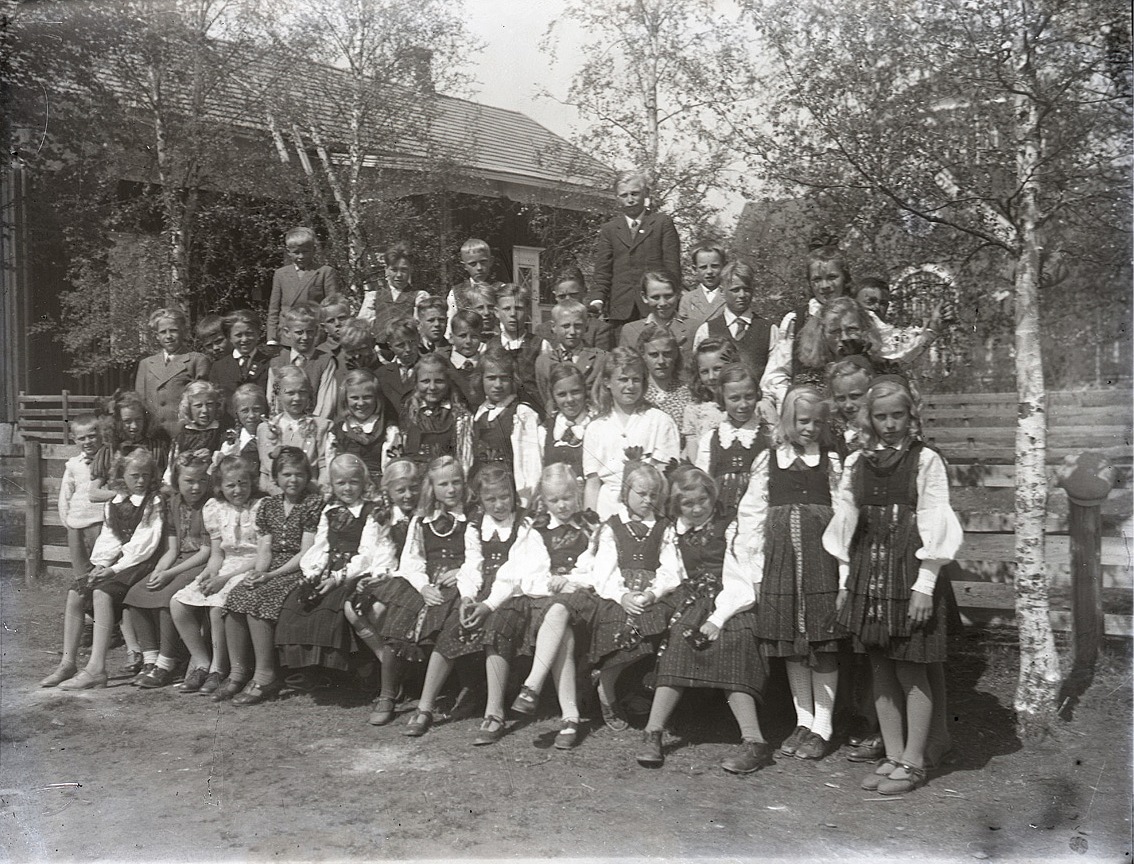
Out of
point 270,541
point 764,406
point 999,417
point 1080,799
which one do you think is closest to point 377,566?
point 270,541

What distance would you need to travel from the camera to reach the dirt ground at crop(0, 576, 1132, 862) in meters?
3.50

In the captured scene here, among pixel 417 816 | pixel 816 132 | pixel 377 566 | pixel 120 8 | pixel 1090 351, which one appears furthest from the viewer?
pixel 120 8

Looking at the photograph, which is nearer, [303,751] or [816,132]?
[303,751]

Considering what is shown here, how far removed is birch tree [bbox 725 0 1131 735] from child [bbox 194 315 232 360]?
3.72 meters

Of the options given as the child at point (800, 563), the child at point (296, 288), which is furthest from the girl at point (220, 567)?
the child at point (800, 563)

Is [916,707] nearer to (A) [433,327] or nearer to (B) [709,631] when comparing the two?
(B) [709,631]

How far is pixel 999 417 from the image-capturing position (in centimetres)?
1032

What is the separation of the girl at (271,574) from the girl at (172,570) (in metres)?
0.27

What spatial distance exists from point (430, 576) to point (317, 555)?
0.65 meters

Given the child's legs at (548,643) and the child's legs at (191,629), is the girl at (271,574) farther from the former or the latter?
the child's legs at (548,643)

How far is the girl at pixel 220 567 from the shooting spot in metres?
5.17

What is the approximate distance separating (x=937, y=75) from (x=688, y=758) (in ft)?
11.5

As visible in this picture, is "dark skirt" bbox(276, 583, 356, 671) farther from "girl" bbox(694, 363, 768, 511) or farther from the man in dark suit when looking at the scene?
the man in dark suit

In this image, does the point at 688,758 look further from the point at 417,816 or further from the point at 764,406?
the point at 764,406
